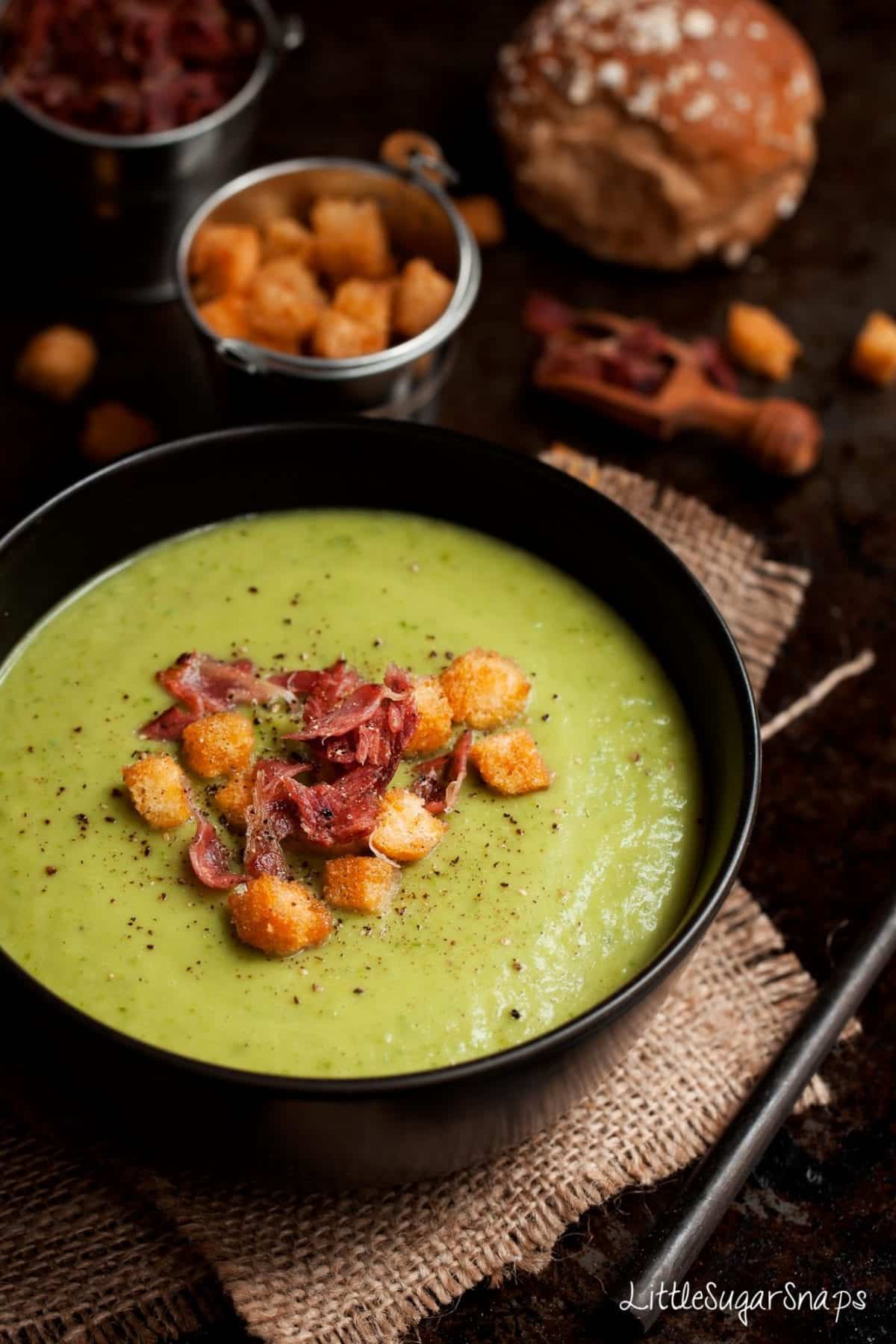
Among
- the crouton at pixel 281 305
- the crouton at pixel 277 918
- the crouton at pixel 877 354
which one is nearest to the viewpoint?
the crouton at pixel 277 918

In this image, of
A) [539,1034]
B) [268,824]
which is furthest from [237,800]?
[539,1034]

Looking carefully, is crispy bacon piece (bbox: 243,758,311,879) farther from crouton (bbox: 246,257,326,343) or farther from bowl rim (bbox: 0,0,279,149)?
bowl rim (bbox: 0,0,279,149)

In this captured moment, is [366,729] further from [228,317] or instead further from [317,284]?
[317,284]

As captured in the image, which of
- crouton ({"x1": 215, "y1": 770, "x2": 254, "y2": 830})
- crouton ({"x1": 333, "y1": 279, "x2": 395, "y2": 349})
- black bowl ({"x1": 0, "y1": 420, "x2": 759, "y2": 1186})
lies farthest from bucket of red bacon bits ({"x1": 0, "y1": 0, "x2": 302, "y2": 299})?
crouton ({"x1": 215, "y1": 770, "x2": 254, "y2": 830})

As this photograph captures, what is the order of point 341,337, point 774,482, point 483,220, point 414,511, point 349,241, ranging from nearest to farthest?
1. point 414,511
2. point 341,337
3. point 349,241
4. point 774,482
5. point 483,220

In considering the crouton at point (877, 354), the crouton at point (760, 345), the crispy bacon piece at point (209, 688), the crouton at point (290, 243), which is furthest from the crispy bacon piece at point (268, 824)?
the crouton at point (877, 354)

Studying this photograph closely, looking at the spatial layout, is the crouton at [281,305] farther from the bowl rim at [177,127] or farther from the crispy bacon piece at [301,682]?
the crispy bacon piece at [301,682]
